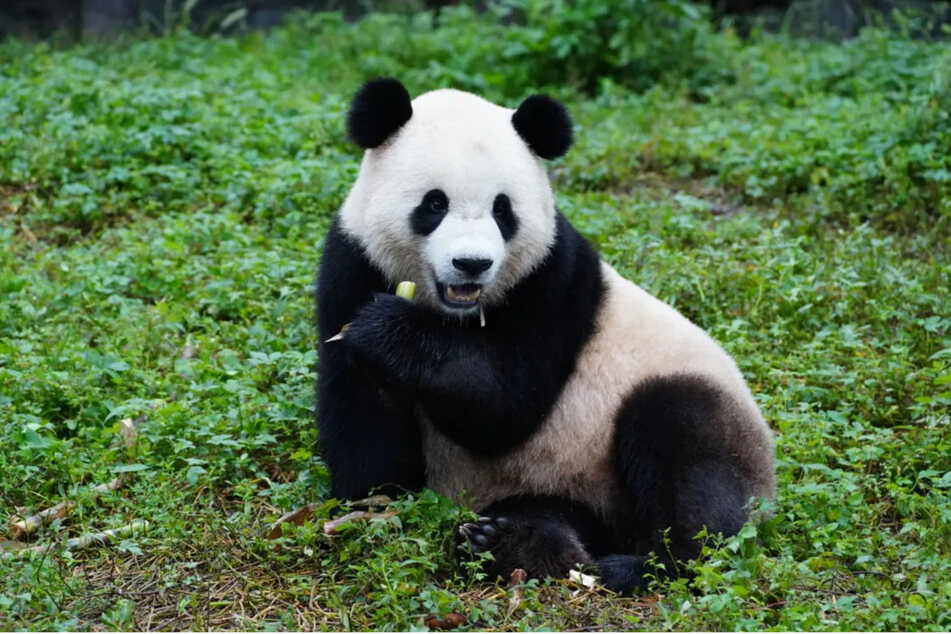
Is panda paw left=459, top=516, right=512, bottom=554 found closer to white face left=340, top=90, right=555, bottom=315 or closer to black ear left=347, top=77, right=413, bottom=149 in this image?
white face left=340, top=90, right=555, bottom=315

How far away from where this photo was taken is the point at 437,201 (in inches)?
189

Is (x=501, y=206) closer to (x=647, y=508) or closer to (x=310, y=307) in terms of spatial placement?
(x=647, y=508)

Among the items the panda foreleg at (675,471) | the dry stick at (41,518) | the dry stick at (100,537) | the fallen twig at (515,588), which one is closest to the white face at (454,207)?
the panda foreleg at (675,471)

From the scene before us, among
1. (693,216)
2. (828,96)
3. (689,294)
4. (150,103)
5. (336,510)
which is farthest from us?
(828,96)

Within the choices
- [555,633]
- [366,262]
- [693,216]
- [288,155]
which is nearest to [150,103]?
[288,155]

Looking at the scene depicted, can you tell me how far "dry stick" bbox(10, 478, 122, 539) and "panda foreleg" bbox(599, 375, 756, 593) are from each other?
231 cm

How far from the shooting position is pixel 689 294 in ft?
24.7

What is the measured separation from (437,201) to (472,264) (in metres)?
0.37

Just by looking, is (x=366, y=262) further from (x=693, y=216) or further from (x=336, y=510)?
(x=693, y=216)

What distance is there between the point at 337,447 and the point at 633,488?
1.29 meters

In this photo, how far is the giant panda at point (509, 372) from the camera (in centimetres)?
482

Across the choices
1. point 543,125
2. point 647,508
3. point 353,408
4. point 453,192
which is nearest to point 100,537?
point 353,408

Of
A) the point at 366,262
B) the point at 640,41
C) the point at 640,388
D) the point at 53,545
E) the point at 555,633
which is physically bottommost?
the point at 53,545

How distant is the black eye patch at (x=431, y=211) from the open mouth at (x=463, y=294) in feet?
0.83
